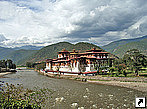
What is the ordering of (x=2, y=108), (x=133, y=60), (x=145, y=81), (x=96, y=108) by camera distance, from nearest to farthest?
(x=2, y=108), (x=96, y=108), (x=145, y=81), (x=133, y=60)

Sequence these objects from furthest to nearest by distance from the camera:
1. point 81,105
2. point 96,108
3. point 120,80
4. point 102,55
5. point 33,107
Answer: point 102,55 < point 120,80 < point 81,105 < point 96,108 < point 33,107

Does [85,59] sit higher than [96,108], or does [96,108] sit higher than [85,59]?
[85,59]

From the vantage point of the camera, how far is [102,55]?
86875 millimetres

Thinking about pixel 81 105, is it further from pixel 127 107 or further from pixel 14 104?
pixel 14 104

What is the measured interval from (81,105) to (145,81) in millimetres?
26995

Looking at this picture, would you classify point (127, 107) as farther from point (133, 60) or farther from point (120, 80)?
point (133, 60)

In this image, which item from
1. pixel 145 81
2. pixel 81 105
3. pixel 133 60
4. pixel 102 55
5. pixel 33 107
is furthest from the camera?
pixel 102 55

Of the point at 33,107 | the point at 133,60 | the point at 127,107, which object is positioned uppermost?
the point at 133,60

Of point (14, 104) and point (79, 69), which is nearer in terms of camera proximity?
point (14, 104)

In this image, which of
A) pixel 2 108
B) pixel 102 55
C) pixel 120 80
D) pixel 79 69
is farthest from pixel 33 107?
pixel 102 55

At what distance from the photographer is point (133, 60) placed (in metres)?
53.6

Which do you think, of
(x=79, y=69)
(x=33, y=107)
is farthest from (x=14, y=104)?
(x=79, y=69)

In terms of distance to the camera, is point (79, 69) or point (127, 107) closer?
point (127, 107)

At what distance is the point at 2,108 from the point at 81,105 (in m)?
14.2
